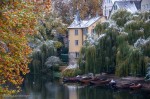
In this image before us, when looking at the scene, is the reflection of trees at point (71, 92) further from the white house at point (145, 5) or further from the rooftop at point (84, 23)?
the white house at point (145, 5)

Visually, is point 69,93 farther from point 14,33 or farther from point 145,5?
point 145,5

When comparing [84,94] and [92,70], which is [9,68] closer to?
[84,94]

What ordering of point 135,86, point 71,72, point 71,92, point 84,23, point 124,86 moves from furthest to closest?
point 84,23
point 71,72
point 124,86
point 135,86
point 71,92

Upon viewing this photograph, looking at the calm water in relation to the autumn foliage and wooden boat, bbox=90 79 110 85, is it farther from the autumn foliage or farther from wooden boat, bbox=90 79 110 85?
the autumn foliage

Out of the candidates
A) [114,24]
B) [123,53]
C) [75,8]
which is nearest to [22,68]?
[123,53]

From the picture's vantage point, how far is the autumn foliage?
7.34 metres

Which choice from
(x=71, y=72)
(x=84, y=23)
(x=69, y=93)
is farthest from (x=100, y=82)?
(x=84, y=23)

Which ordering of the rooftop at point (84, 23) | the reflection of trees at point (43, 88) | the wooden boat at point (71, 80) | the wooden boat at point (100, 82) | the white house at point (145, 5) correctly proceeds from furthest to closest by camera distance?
the rooftop at point (84, 23), the white house at point (145, 5), the wooden boat at point (71, 80), the wooden boat at point (100, 82), the reflection of trees at point (43, 88)

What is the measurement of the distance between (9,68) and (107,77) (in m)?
29.2

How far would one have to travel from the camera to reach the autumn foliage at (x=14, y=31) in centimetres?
734

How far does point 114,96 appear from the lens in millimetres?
28016

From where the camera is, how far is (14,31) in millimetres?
7902

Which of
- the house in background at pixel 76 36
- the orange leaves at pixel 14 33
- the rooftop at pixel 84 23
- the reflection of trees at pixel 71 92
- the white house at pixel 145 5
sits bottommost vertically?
the reflection of trees at pixel 71 92

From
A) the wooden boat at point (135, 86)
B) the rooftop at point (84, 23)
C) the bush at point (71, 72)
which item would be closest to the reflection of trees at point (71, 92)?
the wooden boat at point (135, 86)
